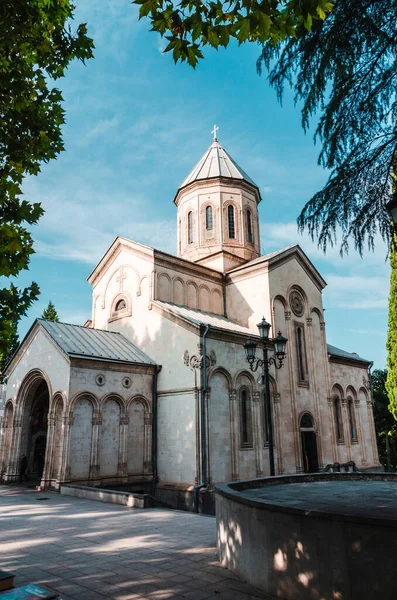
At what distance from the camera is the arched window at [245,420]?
16.4 m

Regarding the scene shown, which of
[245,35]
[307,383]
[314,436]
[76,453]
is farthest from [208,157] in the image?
[245,35]

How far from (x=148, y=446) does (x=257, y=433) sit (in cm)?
435

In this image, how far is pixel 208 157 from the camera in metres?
26.1

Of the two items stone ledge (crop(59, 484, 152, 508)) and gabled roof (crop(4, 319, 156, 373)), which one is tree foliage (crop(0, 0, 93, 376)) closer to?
stone ledge (crop(59, 484, 152, 508))

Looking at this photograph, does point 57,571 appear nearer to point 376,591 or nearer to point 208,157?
point 376,591

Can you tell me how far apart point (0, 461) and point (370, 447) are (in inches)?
736

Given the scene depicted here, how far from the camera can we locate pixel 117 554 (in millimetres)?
6145

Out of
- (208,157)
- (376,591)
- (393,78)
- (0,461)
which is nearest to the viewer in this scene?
(376,591)

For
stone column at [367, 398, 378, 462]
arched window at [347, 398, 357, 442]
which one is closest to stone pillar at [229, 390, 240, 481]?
arched window at [347, 398, 357, 442]

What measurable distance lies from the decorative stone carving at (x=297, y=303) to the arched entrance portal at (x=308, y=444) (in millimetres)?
5041

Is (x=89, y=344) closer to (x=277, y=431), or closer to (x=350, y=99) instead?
(x=277, y=431)

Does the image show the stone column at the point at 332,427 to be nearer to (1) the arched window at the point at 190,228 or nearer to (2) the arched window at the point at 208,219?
(2) the arched window at the point at 208,219

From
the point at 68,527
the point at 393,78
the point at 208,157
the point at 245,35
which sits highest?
the point at 208,157

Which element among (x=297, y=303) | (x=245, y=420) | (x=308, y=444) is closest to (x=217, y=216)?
(x=297, y=303)
